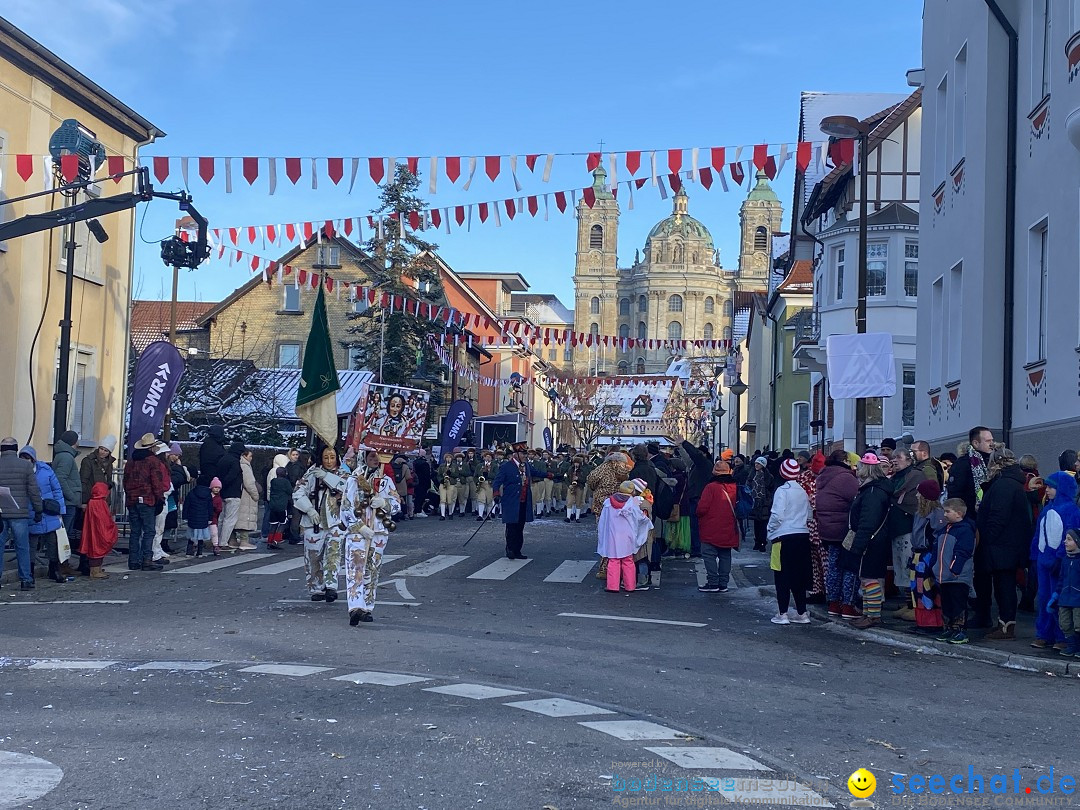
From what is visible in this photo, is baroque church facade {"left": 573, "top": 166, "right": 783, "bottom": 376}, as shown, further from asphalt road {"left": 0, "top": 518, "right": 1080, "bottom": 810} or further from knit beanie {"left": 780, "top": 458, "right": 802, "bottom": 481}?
asphalt road {"left": 0, "top": 518, "right": 1080, "bottom": 810}

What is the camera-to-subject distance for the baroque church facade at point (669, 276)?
543 ft

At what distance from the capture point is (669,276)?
166250 millimetres

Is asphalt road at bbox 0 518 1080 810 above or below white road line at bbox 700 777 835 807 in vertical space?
below

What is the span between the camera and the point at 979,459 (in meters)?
12.8

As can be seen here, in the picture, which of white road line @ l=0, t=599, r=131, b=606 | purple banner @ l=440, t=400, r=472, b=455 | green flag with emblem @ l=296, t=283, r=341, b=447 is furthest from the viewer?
purple banner @ l=440, t=400, r=472, b=455

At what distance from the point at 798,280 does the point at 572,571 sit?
3030 centimetres

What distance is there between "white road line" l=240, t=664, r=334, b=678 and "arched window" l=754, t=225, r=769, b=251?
161754 millimetres

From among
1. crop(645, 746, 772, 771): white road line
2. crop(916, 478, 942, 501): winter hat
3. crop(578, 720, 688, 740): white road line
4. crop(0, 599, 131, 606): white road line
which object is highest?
crop(916, 478, 942, 501): winter hat

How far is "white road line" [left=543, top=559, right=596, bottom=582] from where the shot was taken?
54.5 feet

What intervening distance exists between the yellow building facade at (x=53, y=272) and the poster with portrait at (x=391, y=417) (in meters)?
6.16

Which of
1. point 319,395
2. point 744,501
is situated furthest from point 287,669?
point 744,501

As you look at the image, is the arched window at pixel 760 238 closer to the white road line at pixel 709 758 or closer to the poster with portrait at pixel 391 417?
the poster with portrait at pixel 391 417

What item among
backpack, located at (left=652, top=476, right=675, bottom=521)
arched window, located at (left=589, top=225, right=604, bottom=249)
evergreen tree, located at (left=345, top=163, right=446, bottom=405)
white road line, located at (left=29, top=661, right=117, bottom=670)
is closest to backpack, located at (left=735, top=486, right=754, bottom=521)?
backpack, located at (left=652, top=476, right=675, bottom=521)

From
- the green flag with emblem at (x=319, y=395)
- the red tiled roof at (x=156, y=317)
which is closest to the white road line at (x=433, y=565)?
the green flag with emblem at (x=319, y=395)
